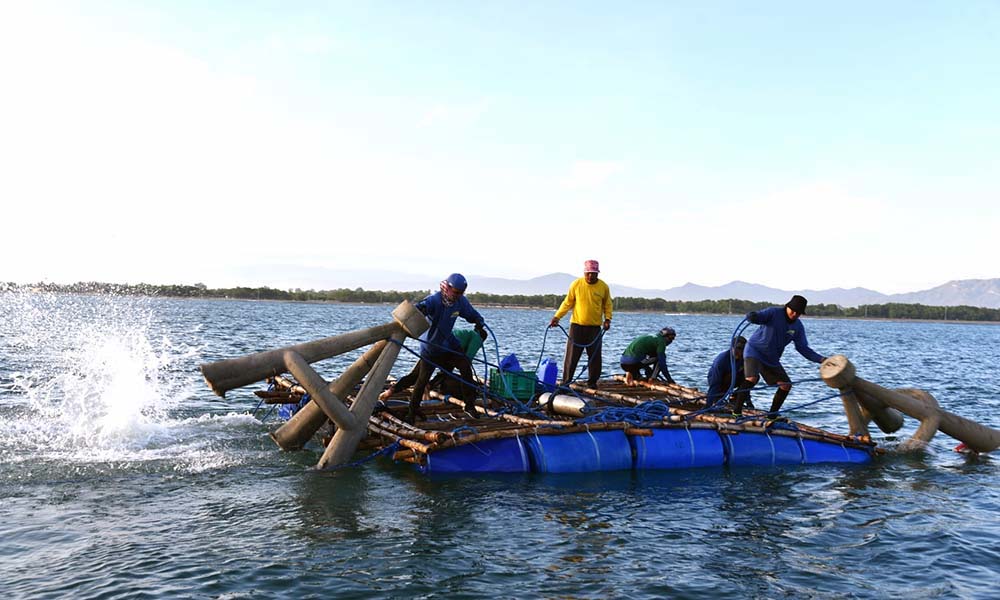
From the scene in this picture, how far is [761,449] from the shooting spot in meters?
13.2

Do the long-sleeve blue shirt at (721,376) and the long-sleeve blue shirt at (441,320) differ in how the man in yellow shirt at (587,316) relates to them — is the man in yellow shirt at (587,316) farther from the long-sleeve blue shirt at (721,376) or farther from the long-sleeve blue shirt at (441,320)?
the long-sleeve blue shirt at (441,320)

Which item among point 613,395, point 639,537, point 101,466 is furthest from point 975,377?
point 101,466

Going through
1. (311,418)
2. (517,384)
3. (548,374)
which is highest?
(548,374)

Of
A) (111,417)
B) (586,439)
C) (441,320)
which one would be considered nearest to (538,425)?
(586,439)

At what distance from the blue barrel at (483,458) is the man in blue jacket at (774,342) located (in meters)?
5.05

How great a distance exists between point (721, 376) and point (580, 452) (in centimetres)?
453

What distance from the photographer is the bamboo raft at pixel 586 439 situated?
11641 millimetres

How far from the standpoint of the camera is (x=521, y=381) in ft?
49.0

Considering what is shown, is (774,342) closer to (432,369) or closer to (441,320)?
(441,320)

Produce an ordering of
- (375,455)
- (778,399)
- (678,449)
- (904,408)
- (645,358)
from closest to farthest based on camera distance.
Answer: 1. (375,455)
2. (678,449)
3. (904,408)
4. (778,399)
5. (645,358)

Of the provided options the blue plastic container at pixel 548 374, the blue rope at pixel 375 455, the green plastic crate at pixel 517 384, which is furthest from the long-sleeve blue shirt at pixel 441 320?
the blue plastic container at pixel 548 374

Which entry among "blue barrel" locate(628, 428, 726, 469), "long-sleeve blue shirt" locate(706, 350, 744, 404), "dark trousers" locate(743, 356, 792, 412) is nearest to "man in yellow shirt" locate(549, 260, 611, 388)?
"long-sleeve blue shirt" locate(706, 350, 744, 404)

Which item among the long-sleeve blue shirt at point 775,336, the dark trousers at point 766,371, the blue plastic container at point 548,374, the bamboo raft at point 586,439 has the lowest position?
the bamboo raft at point 586,439

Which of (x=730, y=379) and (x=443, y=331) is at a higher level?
(x=443, y=331)
